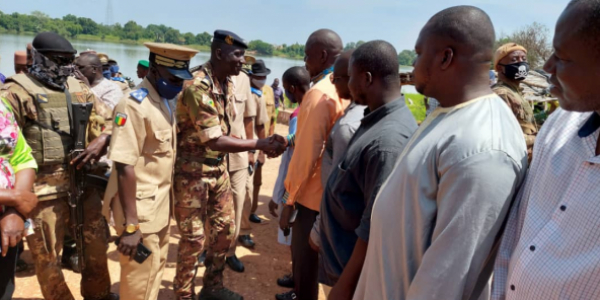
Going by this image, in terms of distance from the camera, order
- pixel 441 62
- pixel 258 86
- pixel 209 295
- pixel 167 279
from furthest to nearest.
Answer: pixel 258 86 → pixel 167 279 → pixel 209 295 → pixel 441 62

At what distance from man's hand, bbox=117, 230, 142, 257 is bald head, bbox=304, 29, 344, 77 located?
1.90 meters

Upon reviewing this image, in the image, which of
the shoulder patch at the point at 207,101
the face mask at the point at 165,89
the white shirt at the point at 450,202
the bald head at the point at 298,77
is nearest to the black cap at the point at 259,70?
the bald head at the point at 298,77

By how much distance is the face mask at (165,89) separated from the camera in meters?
2.89

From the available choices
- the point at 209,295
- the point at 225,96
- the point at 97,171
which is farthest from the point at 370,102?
the point at 97,171

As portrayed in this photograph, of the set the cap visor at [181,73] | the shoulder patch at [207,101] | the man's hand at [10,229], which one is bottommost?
the man's hand at [10,229]

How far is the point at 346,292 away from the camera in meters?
1.89

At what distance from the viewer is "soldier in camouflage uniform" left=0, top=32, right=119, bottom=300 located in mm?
3123

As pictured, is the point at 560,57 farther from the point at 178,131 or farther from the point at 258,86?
the point at 258,86

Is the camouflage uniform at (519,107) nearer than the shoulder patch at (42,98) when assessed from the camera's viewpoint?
No

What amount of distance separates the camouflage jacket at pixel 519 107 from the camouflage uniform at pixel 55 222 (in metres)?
3.98

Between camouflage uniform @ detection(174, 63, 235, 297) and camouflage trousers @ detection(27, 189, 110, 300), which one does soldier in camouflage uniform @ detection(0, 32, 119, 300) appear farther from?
camouflage uniform @ detection(174, 63, 235, 297)

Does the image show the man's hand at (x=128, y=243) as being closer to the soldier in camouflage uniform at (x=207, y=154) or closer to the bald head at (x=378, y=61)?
the soldier in camouflage uniform at (x=207, y=154)

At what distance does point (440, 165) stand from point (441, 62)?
362 mm

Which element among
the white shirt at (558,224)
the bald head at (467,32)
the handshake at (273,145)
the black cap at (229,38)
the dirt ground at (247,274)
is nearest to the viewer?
the white shirt at (558,224)
